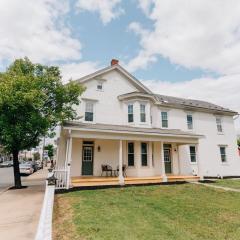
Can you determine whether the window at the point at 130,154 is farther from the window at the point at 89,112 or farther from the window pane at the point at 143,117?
the window at the point at 89,112

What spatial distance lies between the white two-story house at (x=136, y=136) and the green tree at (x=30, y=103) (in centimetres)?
134

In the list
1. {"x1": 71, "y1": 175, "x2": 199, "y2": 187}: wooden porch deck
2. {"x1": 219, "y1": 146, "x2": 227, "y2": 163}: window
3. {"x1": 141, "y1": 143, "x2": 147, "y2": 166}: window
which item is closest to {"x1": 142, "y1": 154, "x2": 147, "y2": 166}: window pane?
{"x1": 141, "y1": 143, "x2": 147, "y2": 166}: window

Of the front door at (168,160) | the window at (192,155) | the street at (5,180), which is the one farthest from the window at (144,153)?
the street at (5,180)

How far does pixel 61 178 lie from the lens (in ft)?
41.4

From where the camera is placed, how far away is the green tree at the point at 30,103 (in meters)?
12.9

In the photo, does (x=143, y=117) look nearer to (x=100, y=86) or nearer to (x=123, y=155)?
(x=123, y=155)

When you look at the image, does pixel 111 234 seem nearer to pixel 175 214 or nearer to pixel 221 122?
pixel 175 214

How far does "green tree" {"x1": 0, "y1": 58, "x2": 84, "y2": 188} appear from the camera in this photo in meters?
12.9

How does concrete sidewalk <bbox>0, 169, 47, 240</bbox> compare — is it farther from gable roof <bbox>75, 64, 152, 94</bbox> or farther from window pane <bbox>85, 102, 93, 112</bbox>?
gable roof <bbox>75, 64, 152, 94</bbox>

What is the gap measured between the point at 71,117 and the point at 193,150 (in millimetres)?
11903

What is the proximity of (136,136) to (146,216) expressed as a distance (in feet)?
26.1

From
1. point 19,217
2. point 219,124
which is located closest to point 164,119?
point 219,124

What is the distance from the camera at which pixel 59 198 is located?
10.8 metres

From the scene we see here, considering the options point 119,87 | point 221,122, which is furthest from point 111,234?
point 221,122
